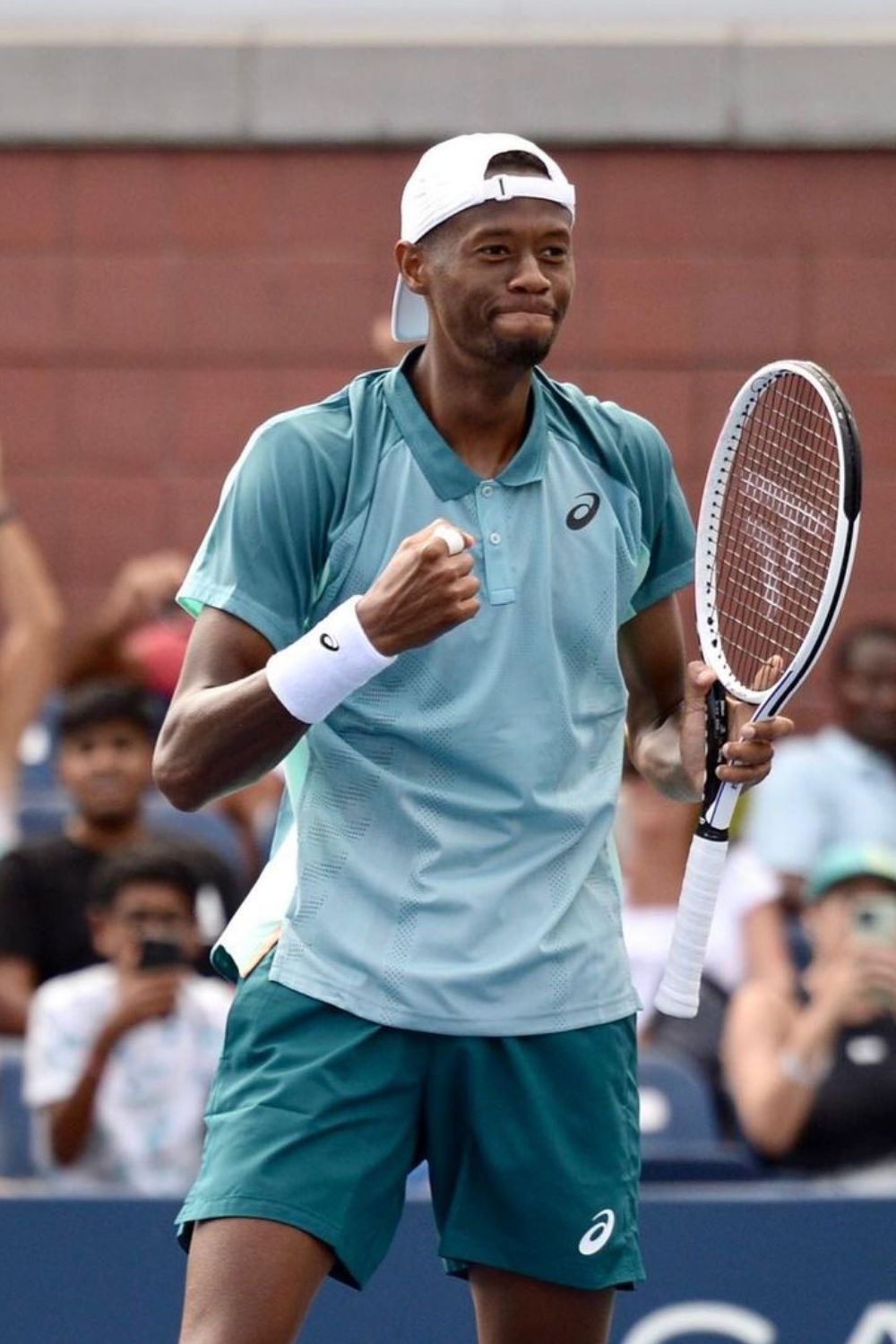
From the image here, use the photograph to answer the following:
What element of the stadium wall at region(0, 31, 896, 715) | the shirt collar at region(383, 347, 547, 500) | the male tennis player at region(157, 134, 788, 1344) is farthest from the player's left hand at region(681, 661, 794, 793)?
the stadium wall at region(0, 31, 896, 715)

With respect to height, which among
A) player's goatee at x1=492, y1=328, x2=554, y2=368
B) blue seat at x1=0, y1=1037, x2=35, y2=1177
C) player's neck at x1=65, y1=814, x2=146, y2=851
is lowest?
blue seat at x1=0, y1=1037, x2=35, y2=1177

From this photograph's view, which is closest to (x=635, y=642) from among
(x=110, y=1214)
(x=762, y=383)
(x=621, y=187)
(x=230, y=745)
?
(x=762, y=383)

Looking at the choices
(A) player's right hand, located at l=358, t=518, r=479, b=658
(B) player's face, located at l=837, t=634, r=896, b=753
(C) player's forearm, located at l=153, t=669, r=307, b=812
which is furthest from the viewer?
(B) player's face, located at l=837, t=634, r=896, b=753

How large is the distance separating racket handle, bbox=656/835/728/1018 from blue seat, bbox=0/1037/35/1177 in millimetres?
2224

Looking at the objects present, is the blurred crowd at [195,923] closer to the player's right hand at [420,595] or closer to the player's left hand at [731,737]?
the player's left hand at [731,737]

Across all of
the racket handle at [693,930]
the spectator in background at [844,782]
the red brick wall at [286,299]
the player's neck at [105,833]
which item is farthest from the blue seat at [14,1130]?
the red brick wall at [286,299]

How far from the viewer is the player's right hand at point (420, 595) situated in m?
2.71

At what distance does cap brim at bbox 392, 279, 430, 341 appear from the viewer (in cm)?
320

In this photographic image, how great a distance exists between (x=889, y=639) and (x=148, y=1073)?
2.36 metres

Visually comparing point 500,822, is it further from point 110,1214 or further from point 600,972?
point 110,1214

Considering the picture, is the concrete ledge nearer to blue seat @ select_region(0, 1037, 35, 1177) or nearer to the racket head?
blue seat @ select_region(0, 1037, 35, 1177)

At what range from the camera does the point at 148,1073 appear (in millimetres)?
4895

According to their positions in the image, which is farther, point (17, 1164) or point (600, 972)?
point (17, 1164)

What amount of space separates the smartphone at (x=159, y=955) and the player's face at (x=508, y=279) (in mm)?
2291
